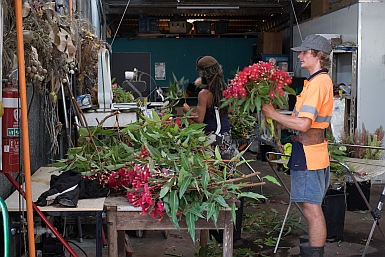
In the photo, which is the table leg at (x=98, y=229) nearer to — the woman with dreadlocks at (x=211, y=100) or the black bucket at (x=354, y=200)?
the woman with dreadlocks at (x=211, y=100)

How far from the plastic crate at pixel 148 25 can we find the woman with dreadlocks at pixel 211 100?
8230 mm

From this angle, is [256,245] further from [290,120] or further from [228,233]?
[228,233]

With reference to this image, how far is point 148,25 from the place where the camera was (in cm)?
1354

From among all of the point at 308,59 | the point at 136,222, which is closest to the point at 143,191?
the point at 136,222

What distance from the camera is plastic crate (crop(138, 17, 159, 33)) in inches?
531

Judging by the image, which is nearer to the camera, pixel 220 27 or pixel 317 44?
pixel 317 44

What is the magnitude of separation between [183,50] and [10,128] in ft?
36.0

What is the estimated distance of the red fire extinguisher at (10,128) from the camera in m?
2.71

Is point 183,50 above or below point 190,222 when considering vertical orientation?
above

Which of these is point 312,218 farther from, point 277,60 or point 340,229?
point 277,60

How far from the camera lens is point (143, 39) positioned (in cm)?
1344

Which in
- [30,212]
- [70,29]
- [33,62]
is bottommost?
[30,212]

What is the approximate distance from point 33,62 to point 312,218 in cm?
210

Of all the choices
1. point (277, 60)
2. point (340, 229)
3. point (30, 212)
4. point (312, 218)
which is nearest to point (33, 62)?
point (30, 212)
